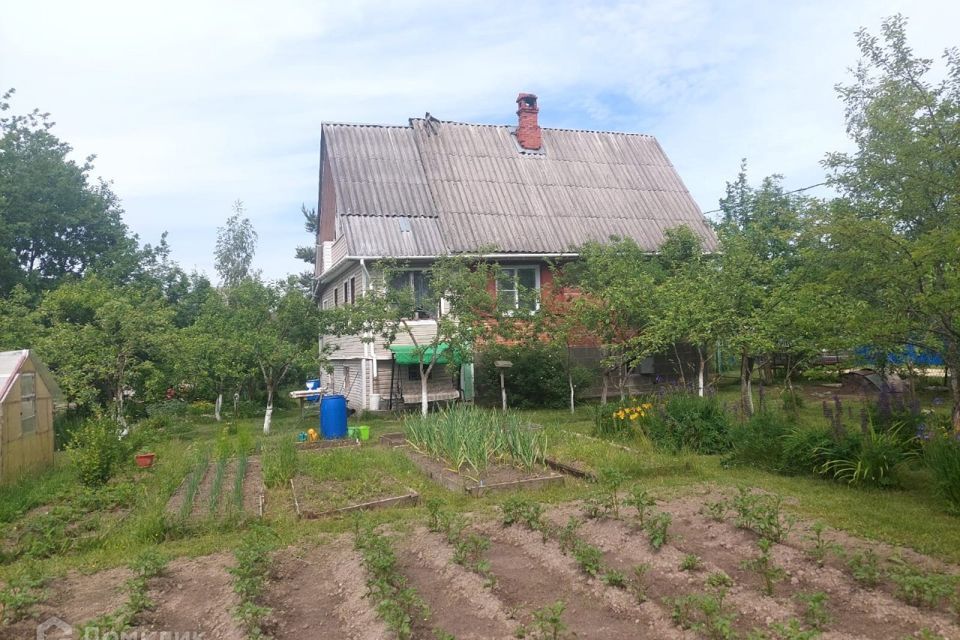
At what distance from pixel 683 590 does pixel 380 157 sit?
17977 millimetres

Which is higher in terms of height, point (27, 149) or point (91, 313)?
point (27, 149)

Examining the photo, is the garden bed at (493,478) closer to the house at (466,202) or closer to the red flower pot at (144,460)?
the red flower pot at (144,460)

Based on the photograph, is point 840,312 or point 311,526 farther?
point 840,312

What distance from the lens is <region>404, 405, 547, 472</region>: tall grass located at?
870cm

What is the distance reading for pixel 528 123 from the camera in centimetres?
2283

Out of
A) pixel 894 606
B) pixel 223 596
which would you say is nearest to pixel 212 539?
pixel 223 596

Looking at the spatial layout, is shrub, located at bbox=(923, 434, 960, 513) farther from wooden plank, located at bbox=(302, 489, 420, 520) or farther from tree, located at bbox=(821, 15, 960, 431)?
wooden plank, located at bbox=(302, 489, 420, 520)

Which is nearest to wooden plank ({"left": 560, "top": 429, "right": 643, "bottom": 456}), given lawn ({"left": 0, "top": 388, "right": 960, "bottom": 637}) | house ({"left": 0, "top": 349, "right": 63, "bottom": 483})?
lawn ({"left": 0, "top": 388, "right": 960, "bottom": 637})

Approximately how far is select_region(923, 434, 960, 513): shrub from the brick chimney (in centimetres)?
1757

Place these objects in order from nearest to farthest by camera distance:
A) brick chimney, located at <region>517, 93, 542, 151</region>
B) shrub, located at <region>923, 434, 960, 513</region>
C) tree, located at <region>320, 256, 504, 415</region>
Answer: shrub, located at <region>923, 434, 960, 513</region> < tree, located at <region>320, 256, 504, 415</region> < brick chimney, located at <region>517, 93, 542, 151</region>

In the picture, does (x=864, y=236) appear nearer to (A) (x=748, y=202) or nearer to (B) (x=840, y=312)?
(B) (x=840, y=312)

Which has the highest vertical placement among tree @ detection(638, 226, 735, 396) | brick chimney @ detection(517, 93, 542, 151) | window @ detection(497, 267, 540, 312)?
brick chimney @ detection(517, 93, 542, 151)

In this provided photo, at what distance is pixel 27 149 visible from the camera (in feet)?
90.8

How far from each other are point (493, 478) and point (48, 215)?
2610 centimetres
